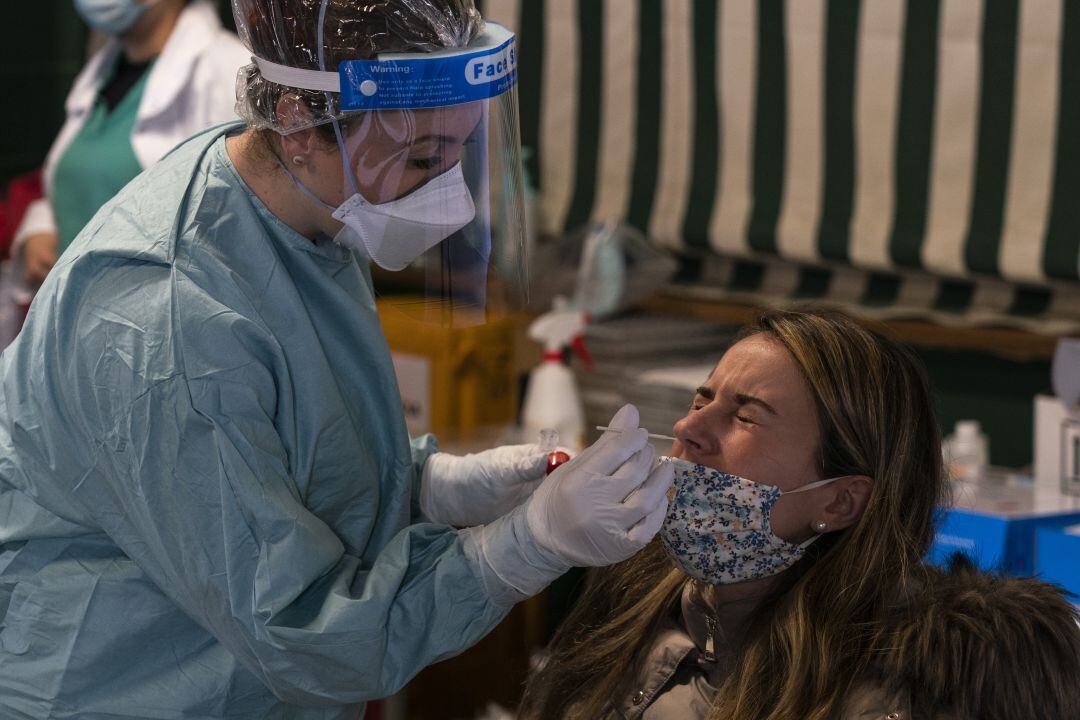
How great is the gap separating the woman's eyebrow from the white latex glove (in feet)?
0.88

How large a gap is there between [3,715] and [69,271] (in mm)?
527

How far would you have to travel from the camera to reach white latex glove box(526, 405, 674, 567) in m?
1.48

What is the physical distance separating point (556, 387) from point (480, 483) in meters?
1.26

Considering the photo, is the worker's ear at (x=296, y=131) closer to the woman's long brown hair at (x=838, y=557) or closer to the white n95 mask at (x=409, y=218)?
the white n95 mask at (x=409, y=218)

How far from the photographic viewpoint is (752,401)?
180 centimetres

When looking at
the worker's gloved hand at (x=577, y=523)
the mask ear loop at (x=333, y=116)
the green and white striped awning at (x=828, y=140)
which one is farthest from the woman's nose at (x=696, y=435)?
the green and white striped awning at (x=828, y=140)

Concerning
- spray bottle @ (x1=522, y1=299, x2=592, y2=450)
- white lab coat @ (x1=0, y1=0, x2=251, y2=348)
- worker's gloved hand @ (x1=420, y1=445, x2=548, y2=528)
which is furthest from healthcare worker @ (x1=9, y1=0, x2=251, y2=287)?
worker's gloved hand @ (x1=420, y1=445, x2=548, y2=528)

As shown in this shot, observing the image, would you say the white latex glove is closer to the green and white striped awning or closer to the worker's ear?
the worker's ear

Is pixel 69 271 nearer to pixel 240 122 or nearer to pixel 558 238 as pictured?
pixel 240 122

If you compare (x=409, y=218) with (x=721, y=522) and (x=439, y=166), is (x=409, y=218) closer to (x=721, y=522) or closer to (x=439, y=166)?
(x=439, y=166)

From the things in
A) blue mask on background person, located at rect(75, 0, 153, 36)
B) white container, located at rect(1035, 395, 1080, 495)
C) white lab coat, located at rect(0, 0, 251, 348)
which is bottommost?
white container, located at rect(1035, 395, 1080, 495)

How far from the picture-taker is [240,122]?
1.65 metres

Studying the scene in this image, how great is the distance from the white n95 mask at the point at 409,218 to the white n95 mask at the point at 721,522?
46 centimetres

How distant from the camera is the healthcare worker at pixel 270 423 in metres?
1.40
